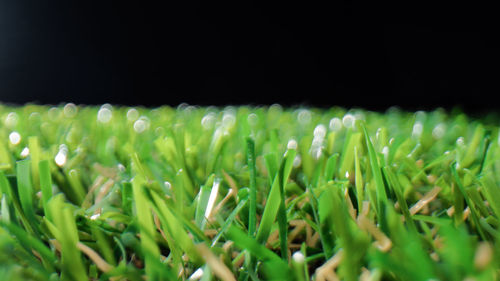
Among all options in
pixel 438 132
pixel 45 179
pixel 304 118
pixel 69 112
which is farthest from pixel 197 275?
pixel 69 112

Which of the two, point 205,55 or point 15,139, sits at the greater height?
point 205,55

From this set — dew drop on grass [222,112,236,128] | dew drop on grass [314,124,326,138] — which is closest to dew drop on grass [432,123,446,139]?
dew drop on grass [314,124,326,138]

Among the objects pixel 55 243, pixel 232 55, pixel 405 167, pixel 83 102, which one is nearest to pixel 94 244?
pixel 55 243

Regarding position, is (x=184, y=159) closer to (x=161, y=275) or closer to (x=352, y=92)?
(x=161, y=275)

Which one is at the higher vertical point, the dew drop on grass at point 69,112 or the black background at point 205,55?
the black background at point 205,55

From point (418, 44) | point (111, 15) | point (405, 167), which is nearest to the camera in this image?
point (405, 167)

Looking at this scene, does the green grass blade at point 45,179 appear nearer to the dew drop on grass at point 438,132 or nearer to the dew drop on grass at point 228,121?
the dew drop on grass at point 228,121

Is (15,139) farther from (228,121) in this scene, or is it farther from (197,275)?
(197,275)

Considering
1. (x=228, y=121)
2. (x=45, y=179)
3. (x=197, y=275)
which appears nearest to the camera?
(x=197, y=275)

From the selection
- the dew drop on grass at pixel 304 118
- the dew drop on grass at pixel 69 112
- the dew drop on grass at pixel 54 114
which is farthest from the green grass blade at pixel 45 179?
the dew drop on grass at pixel 69 112
